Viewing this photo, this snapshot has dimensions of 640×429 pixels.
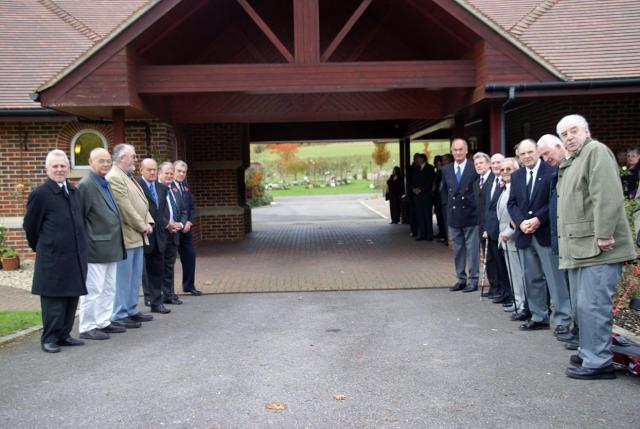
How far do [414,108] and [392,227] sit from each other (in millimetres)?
6607

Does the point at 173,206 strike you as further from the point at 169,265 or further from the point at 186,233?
the point at 169,265

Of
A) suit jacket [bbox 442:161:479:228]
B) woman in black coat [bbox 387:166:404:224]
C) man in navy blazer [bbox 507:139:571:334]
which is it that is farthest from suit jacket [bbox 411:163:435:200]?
man in navy blazer [bbox 507:139:571:334]

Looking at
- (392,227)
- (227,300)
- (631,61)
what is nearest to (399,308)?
(227,300)

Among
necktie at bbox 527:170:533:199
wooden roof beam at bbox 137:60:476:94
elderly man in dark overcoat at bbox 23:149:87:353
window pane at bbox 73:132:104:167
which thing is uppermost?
wooden roof beam at bbox 137:60:476:94

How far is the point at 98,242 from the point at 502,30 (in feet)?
22.1

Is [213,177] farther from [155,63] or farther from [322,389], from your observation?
[322,389]

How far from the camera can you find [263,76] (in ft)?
32.8

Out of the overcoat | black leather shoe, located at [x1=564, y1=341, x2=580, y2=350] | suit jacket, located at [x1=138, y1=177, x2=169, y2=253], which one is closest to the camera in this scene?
the overcoat

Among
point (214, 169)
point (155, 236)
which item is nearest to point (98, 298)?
point (155, 236)

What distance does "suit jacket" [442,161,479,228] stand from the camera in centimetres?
844

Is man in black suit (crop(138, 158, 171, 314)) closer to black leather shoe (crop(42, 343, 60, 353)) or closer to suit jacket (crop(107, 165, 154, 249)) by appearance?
suit jacket (crop(107, 165, 154, 249))

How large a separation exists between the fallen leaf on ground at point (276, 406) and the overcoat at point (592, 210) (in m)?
2.48

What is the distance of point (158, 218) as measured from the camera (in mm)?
7664

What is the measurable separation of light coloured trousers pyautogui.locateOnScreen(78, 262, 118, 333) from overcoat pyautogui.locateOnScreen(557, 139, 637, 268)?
14.5 feet
